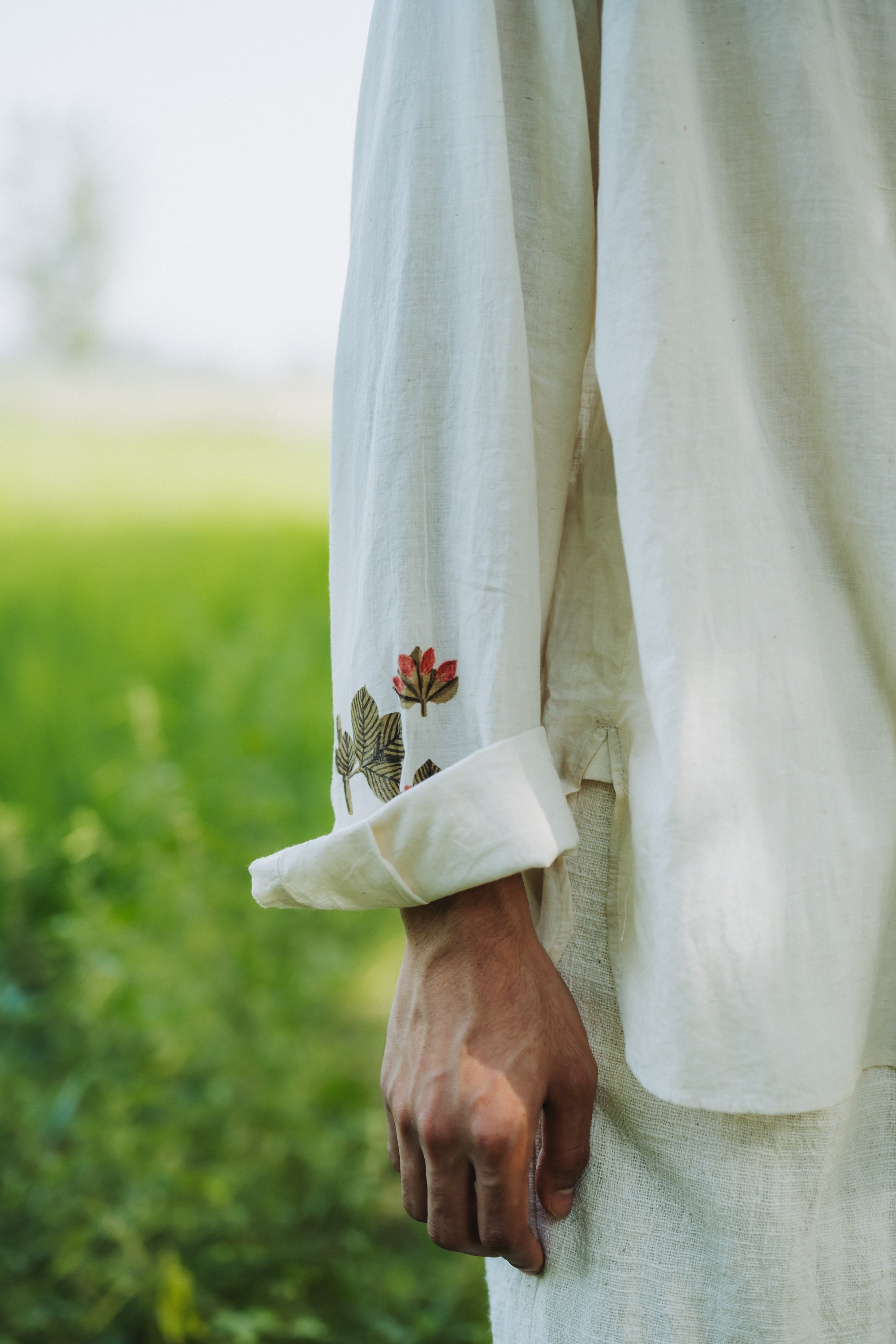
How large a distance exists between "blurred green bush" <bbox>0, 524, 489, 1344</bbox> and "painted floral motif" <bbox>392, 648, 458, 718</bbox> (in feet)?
4.28

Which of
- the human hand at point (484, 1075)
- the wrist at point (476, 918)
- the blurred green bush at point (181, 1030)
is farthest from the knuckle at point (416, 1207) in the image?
the blurred green bush at point (181, 1030)

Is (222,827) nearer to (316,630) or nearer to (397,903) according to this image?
(316,630)

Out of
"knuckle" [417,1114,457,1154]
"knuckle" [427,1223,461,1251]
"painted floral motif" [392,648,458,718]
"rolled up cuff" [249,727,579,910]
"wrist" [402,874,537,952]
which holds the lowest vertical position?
"knuckle" [427,1223,461,1251]

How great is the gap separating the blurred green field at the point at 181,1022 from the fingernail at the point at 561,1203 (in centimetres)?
109

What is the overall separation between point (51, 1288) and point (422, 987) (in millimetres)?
1439

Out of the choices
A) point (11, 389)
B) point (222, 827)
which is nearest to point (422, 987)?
point (222, 827)

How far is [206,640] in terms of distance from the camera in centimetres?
310

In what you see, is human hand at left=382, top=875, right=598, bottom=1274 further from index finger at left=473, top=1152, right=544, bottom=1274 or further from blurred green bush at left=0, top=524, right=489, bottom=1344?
blurred green bush at left=0, top=524, right=489, bottom=1344

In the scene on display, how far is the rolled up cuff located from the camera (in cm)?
54

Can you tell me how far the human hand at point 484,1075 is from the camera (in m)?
0.54

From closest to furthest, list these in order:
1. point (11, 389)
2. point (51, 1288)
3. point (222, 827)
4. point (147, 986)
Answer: point (51, 1288), point (147, 986), point (222, 827), point (11, 389)

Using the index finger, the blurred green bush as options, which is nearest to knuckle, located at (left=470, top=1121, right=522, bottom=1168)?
the index finger

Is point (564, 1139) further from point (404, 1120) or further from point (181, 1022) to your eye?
point (181, 1022)

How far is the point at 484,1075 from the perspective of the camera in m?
0.54
